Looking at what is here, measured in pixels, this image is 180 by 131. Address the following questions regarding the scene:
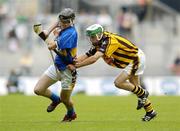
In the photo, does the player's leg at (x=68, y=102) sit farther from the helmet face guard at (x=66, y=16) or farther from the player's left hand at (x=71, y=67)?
the helmet face guard at (x=66, y=16)

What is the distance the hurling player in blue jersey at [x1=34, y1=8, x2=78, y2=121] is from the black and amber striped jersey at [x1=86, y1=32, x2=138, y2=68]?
604mm

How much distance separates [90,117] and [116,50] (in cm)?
266

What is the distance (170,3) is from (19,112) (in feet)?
54.5

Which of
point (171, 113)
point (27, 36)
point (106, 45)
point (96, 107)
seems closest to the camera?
point (106, 45)

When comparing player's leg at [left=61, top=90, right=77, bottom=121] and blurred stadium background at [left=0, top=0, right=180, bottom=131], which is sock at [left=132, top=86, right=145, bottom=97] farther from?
blurred stadium background at [left=0, top=0, right=180, bottom=131]

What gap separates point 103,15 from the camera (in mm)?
33312

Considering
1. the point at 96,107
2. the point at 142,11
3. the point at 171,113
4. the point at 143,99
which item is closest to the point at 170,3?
the point at 142,11

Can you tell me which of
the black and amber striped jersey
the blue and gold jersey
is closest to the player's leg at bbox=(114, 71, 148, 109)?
the black and amber striped jersey

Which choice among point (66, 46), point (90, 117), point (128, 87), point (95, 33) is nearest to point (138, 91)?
point (128, 87)

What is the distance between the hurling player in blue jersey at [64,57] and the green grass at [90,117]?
0.71 meters

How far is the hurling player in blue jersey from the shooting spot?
15508 millimetres

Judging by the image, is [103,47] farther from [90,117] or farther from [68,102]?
[90,117]

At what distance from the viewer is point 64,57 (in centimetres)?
1573

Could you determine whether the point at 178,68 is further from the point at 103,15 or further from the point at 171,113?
the point at 171,113
